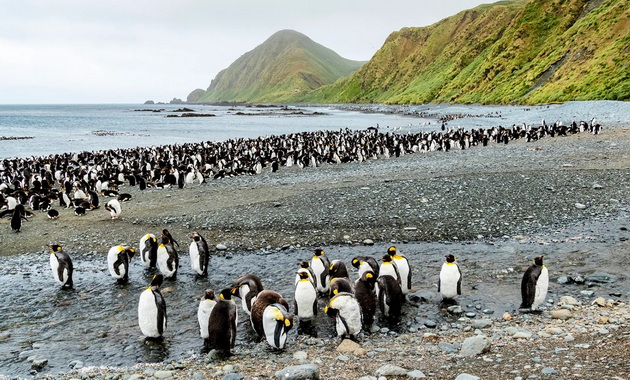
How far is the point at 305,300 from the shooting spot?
7164 millimetres

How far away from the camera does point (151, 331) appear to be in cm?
679

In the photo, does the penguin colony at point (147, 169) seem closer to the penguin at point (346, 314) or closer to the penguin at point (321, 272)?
the penguin at point (321, 272)

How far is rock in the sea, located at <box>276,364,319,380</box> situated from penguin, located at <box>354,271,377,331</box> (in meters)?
1.95

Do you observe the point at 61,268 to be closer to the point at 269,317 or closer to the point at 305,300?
the point at 269,317

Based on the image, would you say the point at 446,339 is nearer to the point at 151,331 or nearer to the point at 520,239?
the point at 151,331

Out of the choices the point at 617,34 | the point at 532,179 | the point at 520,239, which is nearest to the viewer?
the point at 520,239

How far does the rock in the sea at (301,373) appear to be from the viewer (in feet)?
16.3

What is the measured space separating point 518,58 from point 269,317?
98.5 metres

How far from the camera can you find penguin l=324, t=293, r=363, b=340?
21.1 ft

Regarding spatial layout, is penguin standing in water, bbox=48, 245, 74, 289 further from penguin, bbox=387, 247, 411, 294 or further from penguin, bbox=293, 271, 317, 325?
penguin, bbox=387, 247, 411, 294

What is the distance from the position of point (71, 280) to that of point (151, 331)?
136 inches

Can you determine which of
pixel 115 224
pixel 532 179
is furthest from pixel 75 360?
pixel 532 179

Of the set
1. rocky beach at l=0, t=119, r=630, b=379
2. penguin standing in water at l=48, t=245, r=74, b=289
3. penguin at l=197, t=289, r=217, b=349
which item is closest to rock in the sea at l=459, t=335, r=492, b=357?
rocky beach at l=0, t=119, r=630, b=379

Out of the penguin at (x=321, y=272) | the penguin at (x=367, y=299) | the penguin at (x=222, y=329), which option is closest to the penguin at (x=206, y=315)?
the penguin at (x=222, y=329)
